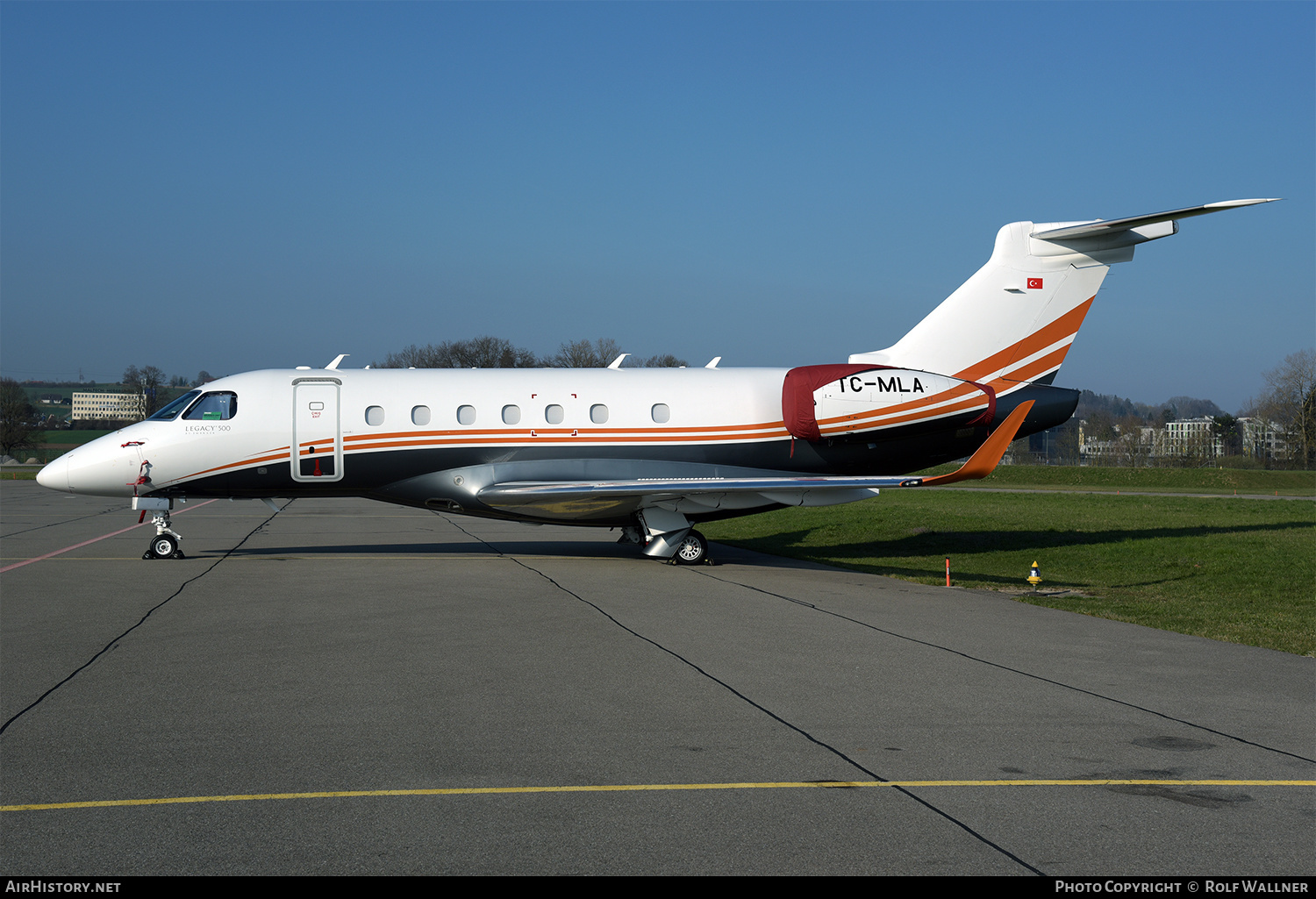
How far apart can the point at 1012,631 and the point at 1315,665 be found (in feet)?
9.66

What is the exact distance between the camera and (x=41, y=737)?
679 centimetres

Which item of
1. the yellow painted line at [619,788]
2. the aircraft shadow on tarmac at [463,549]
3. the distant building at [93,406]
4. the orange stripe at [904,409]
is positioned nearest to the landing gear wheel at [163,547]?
the aircraft shadow on tarmac at [463,549]

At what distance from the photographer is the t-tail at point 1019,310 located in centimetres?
1997

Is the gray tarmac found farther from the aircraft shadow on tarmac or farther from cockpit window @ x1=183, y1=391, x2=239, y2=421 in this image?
the aircraft shadow on tarmac

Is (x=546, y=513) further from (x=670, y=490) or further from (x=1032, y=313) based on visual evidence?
(x=1032, y=313)

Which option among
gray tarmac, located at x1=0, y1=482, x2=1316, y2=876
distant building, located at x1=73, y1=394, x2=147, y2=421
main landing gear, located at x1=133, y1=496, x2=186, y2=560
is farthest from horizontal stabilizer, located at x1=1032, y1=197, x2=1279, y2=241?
distant building, located at x1=73, y1=394, x2=147, y2=421

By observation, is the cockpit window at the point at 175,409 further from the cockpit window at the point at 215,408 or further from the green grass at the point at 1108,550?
the green grass at the point at 1108,550

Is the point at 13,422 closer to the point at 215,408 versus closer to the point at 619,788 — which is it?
the point at 215,408

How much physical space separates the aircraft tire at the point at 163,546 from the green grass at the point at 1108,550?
1217cm

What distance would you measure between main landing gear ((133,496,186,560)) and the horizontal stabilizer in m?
17.6

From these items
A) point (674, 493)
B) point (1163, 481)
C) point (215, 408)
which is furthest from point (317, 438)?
point (1163, 481)

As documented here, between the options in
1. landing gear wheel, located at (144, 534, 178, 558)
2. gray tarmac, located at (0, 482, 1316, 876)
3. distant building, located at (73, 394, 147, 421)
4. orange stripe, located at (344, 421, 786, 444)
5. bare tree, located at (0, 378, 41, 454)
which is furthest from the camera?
distant building, located at (73, 394, 147, 421)

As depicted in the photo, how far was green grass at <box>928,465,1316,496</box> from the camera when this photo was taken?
5206 centimetres
